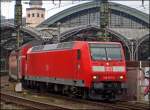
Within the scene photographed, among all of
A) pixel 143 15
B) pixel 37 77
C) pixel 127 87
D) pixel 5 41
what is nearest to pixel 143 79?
pixel 127 87

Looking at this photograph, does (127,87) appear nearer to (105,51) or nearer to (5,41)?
(105,51)

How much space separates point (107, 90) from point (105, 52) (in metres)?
2.16

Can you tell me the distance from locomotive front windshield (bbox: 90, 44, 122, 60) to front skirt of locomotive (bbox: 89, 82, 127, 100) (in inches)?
56.7

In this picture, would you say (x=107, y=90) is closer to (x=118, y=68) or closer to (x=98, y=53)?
(x=118, y=68)

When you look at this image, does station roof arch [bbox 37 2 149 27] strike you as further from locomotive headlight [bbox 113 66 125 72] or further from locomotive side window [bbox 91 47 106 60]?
locomotive headlight [bbox 113 66 125 72]

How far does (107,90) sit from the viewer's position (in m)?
25.5

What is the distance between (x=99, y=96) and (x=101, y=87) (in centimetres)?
59

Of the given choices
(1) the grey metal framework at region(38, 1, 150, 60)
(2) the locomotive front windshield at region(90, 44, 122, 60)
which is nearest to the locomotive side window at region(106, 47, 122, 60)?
(2) the locomotive front windshield at region(90, 44, 122, 60)

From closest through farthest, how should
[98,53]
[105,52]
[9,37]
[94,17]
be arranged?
[98,53]
[105,52]
[9,37]
[94,17]

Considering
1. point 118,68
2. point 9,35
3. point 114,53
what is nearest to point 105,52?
point 114,53

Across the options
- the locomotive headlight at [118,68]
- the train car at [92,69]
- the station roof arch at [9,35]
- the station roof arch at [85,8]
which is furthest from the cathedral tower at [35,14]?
the locomotive headlight at [118,68]

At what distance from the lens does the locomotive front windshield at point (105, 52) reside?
26016 millimetres

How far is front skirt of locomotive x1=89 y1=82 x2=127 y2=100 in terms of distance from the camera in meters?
25.3

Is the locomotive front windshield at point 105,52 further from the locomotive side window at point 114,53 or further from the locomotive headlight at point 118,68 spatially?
the locomotive headlight at point 118,68
